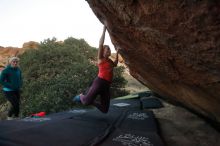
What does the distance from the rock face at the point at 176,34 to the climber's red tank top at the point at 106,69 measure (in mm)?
1287

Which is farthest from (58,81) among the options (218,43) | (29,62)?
Result: (218,43)

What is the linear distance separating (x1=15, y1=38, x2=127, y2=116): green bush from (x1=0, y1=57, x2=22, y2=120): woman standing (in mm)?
4970

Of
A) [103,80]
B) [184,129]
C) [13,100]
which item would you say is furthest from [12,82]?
[184,129]

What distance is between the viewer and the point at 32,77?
16.1 meters

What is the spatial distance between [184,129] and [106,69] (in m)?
2.46

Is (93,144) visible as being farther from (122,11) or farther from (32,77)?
(32,77)

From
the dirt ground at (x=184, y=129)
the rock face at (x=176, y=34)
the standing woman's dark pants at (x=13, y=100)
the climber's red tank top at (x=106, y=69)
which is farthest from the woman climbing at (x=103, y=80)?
the standing woman's dark pants at (x=13, y=100)

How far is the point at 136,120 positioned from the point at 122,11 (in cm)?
421

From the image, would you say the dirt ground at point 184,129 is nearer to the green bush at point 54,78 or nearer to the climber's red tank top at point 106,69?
the climber's red tank top at point 106,69

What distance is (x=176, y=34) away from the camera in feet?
11.5

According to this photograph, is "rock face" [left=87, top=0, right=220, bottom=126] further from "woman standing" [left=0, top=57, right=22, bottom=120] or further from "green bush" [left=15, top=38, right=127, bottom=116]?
"green bush" [left=15, top=38, right=127, bottom=116]

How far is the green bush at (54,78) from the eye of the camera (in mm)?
13227

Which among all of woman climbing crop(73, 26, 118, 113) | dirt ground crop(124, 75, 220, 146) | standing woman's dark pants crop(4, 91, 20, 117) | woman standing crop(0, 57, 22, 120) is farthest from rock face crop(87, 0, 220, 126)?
standing woman's dark pants crop(4, 91, 20, 117)

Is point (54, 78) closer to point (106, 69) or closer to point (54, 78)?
point (54, 78)
